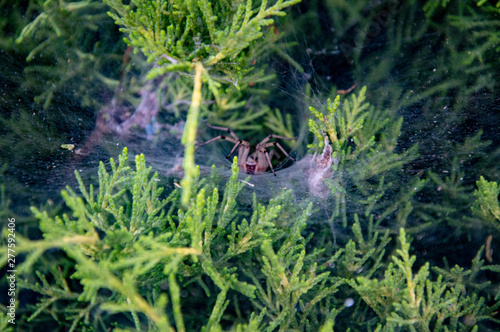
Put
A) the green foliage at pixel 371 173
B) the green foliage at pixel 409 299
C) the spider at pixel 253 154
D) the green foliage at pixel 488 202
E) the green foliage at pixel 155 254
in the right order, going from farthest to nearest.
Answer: the spider at pixel 253 154 → the green foliage at pixel 371 173 → the green foliage at pixel 488 202 → the green foliage at pixel 409 299 → the green foliage at pixel 155 254

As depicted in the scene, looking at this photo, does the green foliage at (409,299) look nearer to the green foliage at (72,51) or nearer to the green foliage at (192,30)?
the green foliage at (192,30)

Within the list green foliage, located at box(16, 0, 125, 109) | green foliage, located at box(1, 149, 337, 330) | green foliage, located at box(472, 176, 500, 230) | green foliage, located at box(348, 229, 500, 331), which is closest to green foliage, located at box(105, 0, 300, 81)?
green foliage, located at box(1, 149, 337, 330)

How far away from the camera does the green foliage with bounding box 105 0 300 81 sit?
1.86 metres

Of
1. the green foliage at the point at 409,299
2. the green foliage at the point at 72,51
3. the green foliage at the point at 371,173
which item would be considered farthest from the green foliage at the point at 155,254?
the green foliage at the point at 72,51

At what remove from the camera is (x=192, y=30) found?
2.13 meters

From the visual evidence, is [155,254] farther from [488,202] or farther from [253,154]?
[488,202]

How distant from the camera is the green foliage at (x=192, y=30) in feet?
6.12

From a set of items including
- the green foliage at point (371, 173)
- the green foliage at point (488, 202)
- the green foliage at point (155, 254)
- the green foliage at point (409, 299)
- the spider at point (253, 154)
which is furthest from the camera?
the spider at point (253, 154)

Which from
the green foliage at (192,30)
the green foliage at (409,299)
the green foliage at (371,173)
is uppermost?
the green foliage at (192,30)

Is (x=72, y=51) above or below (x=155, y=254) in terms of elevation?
above

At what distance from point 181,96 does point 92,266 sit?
92.9 inches

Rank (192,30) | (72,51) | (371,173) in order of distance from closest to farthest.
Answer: (192,30) → (371,173) → (72,51)

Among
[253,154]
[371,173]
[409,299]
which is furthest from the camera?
[253,154]

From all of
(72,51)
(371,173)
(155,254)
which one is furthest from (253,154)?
(72,51)
